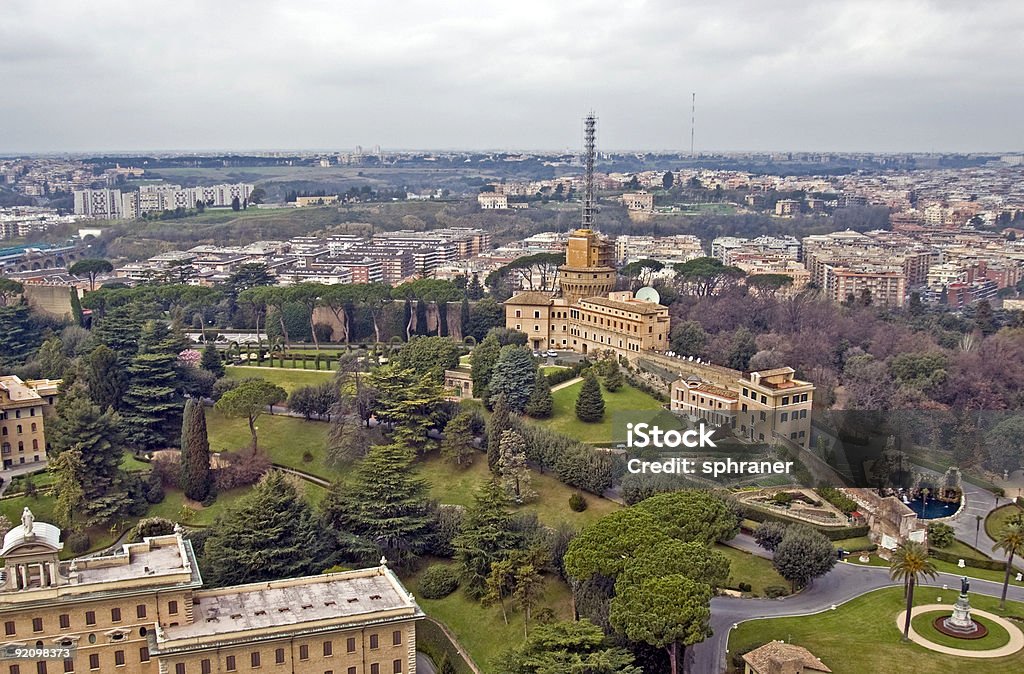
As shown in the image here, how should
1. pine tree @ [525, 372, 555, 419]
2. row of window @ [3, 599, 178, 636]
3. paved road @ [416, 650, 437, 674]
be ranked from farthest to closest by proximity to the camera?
pine tree @ [525, 372, 555, 419]
paved road @ [416, 650, 437, 674]
row of window @ [3, 599, 178, 636]

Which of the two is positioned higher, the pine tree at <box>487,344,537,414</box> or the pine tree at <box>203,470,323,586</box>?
the pine tree at <box>487,344,537,414</box>

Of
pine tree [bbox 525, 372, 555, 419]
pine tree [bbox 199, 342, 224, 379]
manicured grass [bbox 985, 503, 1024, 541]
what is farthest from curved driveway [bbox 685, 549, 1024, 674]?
pine tree [bbox 199, 342, 224, 379]

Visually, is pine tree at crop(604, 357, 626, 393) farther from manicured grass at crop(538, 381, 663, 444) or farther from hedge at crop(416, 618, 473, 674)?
hedge at crop(416, 618, 473, 674)

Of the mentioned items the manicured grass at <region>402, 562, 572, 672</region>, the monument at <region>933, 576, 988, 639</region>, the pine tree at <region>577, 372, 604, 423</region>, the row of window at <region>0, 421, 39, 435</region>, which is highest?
the pine tree at <region>577, 372, 604, 423</region>

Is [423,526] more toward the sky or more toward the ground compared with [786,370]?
more toward the ground

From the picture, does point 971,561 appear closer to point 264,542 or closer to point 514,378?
point 514,378

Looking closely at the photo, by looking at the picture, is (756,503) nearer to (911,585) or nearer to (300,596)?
(911,585)

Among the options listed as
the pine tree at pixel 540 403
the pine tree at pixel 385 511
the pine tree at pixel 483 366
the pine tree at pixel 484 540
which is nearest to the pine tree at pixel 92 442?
the pine tree at pixel 385 511

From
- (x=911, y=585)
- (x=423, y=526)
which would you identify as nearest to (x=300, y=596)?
(x=423, y=526)

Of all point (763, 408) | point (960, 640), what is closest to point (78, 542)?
point (763, 408)
